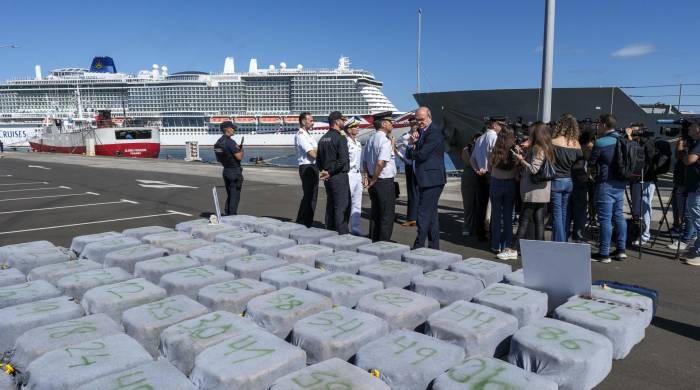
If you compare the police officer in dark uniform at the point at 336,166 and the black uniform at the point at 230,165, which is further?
the black uniform at the point at 230,165

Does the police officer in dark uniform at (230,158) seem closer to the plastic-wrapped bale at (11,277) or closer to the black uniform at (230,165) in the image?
the black uniform at (230,165)

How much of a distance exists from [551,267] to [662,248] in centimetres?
365

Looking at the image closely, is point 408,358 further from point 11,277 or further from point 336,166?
point 336,166

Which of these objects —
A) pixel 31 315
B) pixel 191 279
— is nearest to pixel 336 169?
pixel 191 279

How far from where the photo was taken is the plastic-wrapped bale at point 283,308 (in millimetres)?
2674

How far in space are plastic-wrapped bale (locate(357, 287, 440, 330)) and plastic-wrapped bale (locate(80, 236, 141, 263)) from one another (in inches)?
107

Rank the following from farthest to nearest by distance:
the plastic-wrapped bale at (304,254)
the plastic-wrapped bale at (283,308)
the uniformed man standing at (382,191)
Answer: the uniformed man standing at (382,191)
the plastic-wrapped bale at (304,254)
the plastic-wrapped bale at (283,308)

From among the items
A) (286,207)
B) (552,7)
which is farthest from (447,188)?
(552,7)

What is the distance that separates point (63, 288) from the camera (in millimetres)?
3252

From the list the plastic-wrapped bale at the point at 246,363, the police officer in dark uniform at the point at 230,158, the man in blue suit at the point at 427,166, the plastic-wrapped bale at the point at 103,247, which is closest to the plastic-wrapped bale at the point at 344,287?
the plastic-wrapped bale at the point at 246,363

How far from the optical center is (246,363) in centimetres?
211

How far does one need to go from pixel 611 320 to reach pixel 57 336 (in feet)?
10.3

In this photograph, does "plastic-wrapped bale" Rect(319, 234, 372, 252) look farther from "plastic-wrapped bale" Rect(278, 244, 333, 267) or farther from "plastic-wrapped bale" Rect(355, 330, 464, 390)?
"plastic-wrapped bale" Rect(355, 330, 464, 390)

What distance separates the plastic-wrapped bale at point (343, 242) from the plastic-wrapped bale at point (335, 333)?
172cm
